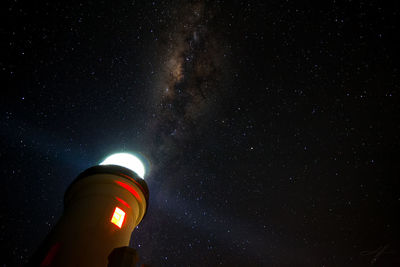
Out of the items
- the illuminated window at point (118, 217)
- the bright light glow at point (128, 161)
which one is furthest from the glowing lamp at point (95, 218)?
the bright light glow at point (128, 161)

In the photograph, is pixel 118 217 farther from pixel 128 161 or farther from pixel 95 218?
pixel 128 161

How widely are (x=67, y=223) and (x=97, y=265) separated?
1.47 m

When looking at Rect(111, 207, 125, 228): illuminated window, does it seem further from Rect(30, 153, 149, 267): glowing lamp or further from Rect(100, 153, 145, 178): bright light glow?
Rect(100, 153, 145, 178): bright light glow

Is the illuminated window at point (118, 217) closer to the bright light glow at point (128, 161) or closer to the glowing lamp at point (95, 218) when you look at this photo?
the glowing lamp at point (95, 218)

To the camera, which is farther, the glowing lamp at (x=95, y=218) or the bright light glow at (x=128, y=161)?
the bright light glow at (x=128, y=161)

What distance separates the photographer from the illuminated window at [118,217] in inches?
252

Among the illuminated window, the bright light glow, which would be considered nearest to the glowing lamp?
the illuminated window

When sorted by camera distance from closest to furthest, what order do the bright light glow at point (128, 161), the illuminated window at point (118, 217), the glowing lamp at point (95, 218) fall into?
1. the glowing lamp at point (95, 218)
2. the illuminated window at point (118, 217)
3. the bright light glow at point (128, 161)

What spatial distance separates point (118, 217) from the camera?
659 centimetres

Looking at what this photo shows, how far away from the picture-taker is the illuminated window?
640cm

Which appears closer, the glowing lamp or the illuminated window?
the glowing lamp

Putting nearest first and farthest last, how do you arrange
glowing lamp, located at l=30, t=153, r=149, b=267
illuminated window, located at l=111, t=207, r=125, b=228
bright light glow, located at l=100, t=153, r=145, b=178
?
glowing lamp, located at l=30, t=153, r=149, b=267 < illuminated window, located at l=111, t=207, r=125, b=228 < bright light glow, located at l=100, t=153, r=145, b=178

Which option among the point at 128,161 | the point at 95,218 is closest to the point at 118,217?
the point at 95,218

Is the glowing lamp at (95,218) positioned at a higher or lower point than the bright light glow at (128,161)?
lower
